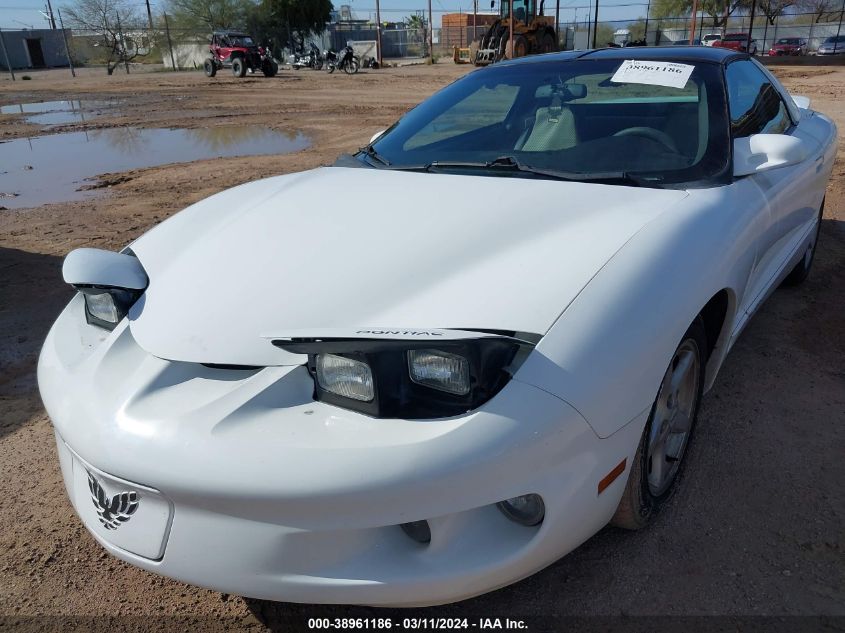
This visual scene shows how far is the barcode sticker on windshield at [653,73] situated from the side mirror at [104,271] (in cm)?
210

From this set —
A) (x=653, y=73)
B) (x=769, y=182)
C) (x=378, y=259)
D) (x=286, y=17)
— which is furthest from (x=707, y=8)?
(x=378, y=259)

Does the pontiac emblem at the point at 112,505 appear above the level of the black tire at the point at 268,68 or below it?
above

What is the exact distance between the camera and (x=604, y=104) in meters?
2.90

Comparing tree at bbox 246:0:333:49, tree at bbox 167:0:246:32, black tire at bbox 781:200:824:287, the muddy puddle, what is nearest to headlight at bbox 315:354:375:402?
black tire at bbox 781:200:824:287

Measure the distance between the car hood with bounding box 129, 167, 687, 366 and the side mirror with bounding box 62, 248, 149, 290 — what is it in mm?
50

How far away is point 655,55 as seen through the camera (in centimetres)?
→ 302

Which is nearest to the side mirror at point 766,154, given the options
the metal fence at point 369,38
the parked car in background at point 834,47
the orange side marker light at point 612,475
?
the orange side marker light at point 612,475

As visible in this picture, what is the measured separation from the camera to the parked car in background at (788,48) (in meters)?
35.8

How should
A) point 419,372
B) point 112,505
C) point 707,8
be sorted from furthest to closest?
point 707,8, point 112,505, point 419,372

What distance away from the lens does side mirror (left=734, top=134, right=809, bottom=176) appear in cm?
243

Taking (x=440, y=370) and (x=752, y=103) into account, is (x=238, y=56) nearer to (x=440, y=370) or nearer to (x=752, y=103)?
(x=752, y=103)

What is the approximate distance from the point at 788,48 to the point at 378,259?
41761mm

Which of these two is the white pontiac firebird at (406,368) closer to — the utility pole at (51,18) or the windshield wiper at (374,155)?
the windshield wiper at (374,155)

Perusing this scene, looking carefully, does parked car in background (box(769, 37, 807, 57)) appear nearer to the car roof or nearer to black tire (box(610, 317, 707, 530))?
the car roof
